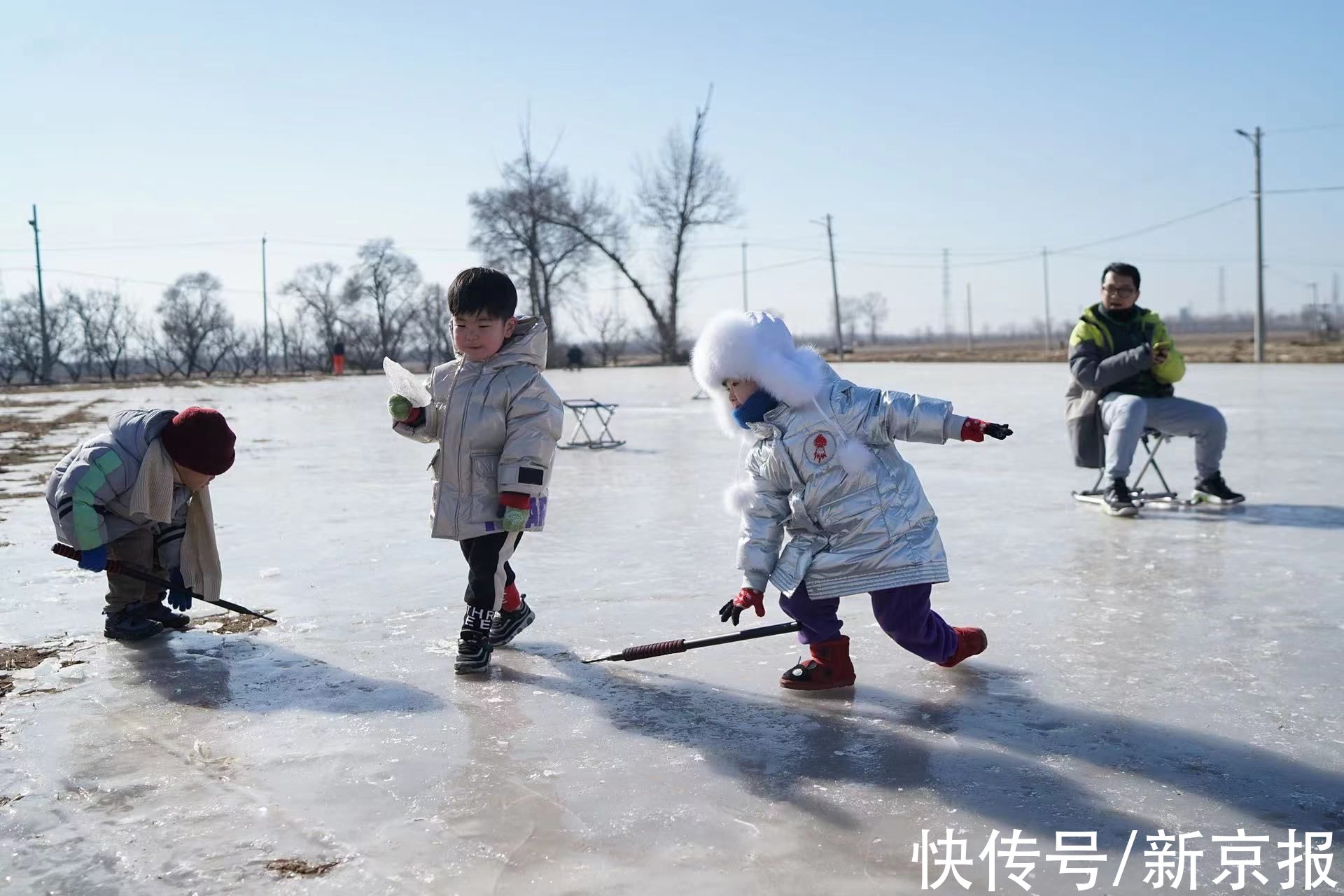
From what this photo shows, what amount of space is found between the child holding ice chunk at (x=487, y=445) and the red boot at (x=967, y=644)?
1.38m

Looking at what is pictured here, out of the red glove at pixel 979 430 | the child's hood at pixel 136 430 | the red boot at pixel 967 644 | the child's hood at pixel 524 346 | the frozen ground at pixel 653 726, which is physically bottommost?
the frozen ground at pixel 653 726

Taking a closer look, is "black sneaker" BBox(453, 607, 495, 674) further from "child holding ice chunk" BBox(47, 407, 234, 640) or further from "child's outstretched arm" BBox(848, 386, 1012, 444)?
"child's outstretched arm" BBox(848, 386, 1012, 444)

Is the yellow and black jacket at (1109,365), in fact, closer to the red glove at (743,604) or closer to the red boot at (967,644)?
the red boot at (967,644)

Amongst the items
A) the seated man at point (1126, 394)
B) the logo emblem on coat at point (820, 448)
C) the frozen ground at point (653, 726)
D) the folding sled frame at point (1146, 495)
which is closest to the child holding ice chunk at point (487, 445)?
the frozen ground at point (653, 726)

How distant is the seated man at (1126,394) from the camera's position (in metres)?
6.58

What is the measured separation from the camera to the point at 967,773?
2742 millimetres

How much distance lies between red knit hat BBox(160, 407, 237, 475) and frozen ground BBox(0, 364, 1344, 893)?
64 centimetres

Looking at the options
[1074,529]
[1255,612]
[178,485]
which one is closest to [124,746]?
[178,485]

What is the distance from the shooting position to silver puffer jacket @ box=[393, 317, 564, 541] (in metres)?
3.69

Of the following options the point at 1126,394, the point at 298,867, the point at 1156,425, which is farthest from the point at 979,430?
the point at 1156,425

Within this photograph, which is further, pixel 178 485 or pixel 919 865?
pixel 178 485

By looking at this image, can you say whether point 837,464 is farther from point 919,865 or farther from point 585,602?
point 585,602

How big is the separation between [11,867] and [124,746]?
0.71 meters

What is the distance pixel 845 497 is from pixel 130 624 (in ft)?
8.49
